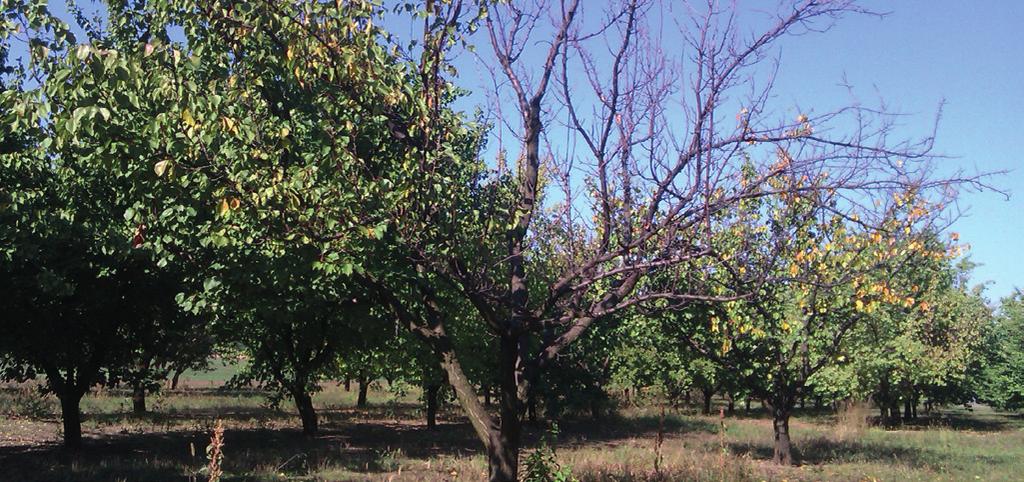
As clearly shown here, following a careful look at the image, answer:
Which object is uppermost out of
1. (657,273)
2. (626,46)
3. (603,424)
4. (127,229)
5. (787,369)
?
(626,46)

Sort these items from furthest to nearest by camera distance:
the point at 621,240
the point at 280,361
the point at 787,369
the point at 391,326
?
Answer: the point at 280,361, the point at 787,369, the point at 391,326, the point at 621,240

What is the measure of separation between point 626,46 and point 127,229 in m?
9.84

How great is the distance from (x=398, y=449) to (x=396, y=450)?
0.58ft

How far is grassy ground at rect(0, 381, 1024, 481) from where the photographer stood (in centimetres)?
1406

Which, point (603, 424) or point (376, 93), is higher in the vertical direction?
point (376, 93)

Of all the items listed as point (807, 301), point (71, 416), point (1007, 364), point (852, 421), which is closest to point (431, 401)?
point (71, 416)

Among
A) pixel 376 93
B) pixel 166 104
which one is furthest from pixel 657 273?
pixel 166 104

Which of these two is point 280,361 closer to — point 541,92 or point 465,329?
point 465,329

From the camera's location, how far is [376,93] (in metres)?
6.98

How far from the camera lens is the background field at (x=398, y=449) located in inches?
555

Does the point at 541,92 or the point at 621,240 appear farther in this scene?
the point at 541,92

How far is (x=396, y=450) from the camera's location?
1977 centimetres

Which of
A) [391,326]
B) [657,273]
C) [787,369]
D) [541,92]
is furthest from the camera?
[787,369]

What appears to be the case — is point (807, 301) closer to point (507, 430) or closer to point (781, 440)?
point (781, 440)
